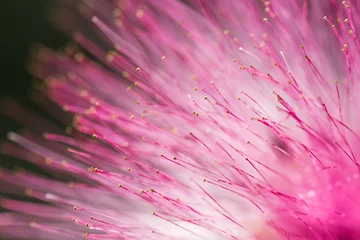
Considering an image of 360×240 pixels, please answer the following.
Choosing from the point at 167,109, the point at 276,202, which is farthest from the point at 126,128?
the point at 276,202

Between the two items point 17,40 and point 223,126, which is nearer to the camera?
point 223,126

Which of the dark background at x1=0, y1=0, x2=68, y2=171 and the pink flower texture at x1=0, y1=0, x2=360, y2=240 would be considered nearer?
the pink flower texture at x1=0, y1=0, x2=360, y2=240

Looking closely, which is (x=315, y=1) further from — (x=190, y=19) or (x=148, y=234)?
(x=148, y=234)

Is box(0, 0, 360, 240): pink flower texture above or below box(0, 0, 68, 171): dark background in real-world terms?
below

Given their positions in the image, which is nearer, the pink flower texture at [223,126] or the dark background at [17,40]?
the pink flower texture at [223,126]

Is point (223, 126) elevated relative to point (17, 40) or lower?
lower
